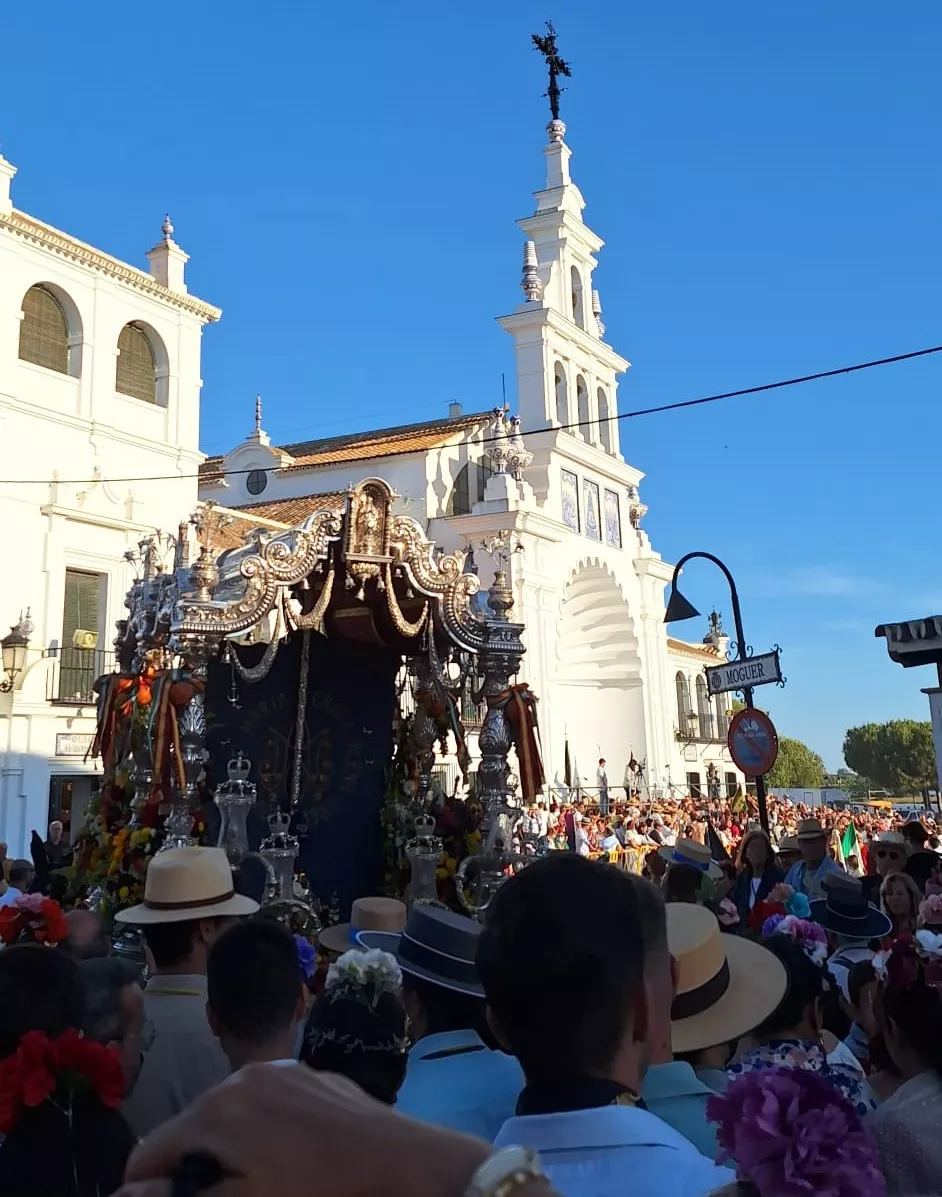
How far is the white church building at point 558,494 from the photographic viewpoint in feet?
87.7

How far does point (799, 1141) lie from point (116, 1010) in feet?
6.81

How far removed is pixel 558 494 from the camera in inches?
1112

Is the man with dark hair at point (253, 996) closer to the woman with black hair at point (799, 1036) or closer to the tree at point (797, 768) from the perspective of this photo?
the woman with black hair at point (799, 1036)

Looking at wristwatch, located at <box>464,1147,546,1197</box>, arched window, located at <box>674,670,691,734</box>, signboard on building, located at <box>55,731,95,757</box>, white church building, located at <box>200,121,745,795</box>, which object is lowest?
wristwatch, located at <box>464,1147,546,1197</box>

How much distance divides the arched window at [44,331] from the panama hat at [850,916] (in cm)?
1668

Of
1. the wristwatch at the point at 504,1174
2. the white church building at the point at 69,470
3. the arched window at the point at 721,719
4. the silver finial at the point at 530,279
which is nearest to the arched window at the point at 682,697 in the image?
the arched window at the point at 721,719

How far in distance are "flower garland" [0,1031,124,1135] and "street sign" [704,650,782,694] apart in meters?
7.07

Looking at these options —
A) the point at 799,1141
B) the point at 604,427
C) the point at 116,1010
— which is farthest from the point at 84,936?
the point at 604,427

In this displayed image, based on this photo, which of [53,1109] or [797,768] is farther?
[797,768]

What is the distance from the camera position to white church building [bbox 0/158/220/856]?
16703mm

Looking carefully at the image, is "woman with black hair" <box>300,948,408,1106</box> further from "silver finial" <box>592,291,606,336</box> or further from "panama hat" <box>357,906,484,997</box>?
"silver finial" <box>592,291,606,336</box>

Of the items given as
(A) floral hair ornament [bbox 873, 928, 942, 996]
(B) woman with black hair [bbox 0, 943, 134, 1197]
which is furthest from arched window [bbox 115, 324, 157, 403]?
(A) floral hair ornament [bbox 873, 928, 942, 996]

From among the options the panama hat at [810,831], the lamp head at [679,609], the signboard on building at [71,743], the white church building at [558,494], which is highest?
the white church building at [558,494]

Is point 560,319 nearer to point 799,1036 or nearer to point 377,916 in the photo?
point 377,916
